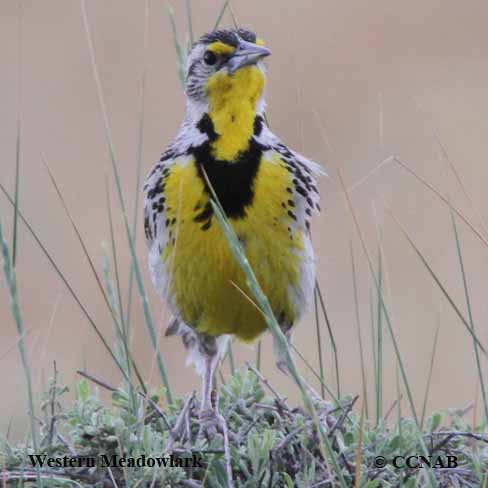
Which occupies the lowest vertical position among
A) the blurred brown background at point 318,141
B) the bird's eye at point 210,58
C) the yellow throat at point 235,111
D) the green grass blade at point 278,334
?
the blurred brown background at point 318,141

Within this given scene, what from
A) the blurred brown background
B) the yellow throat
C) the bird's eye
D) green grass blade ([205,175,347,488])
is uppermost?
the bird's eye

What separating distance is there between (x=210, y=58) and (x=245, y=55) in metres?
0.12

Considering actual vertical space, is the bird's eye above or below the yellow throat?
above

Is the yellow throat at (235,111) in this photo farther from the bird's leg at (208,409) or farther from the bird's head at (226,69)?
the bird's leg at (208,409)

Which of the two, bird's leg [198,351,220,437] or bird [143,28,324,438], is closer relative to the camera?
bird's leg [198,351,220,437]

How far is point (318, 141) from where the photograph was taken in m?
7.55

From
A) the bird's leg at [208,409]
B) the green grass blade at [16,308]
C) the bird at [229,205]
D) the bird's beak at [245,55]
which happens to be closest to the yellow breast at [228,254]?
the bird at [229,205]

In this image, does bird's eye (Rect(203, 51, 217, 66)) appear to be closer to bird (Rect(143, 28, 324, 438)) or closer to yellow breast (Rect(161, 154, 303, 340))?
bird (Rect(143, 28, 324, 438))

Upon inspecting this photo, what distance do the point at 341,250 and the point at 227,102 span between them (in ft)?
10.1

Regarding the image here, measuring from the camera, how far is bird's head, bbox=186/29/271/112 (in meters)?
3.51

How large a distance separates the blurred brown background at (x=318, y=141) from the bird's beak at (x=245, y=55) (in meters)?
1.38

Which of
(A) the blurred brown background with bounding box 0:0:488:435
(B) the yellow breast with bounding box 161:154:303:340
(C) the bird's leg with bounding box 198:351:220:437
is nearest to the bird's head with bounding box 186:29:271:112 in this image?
(B) the yellow breast with bounding box 161:154:303:340

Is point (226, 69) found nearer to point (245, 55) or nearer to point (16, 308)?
point (245, 55)

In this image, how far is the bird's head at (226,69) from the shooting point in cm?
351
